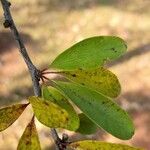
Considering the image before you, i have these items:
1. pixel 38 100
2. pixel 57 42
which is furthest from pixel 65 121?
pixel 57 42

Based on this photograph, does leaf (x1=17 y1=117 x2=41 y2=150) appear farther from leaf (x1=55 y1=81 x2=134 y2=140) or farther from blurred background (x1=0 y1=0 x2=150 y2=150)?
blurred background (x1=0 y1=0 x2=150 y2=150)

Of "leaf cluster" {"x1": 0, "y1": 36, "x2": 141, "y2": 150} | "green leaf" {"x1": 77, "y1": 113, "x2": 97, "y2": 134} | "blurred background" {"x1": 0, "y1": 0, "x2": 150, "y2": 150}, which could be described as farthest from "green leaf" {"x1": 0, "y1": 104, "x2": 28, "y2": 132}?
"blurred background" {"x1": 0, "y1": 0, "x2": 150, "y2": 150}

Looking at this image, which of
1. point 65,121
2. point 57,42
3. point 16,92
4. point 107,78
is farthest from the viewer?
point 57,42

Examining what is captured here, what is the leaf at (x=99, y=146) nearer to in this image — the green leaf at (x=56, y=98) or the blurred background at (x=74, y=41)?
the green leaf at (x=56, y=98)

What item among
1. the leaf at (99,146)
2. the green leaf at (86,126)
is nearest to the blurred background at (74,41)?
the green leaf at (86,126)

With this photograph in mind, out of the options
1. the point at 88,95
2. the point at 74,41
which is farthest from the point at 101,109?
the point at 74,41

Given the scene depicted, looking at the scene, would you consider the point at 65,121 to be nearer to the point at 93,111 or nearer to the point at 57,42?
the point at 93,111
